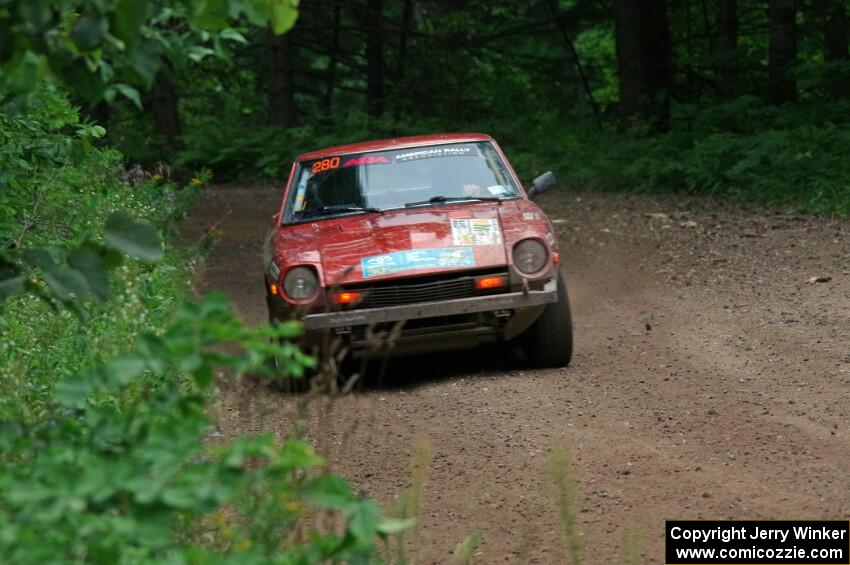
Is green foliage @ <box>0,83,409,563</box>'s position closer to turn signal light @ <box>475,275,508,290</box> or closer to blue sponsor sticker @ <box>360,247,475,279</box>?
blue sponsor sticker @ <box>360,247,475,279</box>

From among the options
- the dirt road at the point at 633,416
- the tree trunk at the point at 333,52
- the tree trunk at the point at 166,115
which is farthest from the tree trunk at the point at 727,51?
the tree trunk at the point at 166,115

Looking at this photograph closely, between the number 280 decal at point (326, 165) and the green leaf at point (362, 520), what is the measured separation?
6421mm

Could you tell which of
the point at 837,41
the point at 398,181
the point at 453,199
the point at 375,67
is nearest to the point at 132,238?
the point at 453,199

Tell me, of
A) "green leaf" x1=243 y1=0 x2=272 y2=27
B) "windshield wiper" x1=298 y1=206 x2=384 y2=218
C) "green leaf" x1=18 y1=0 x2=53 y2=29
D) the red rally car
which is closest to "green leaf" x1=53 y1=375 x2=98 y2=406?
"green leaf" x1=18 y1=0 x2=53 y2=29

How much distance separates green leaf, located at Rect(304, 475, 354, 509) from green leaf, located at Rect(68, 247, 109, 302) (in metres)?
0.79

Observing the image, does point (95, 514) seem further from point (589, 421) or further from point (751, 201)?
point (751, 201)

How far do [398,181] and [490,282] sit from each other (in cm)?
147

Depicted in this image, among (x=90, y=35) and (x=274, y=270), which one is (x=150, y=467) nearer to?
(x=90, y=35)

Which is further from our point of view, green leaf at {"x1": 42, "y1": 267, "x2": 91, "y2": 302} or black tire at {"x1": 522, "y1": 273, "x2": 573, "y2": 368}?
black tire at {"x1": 522, "y1": 273, "x2": 573, "y2": 368}

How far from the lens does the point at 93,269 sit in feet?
10.8

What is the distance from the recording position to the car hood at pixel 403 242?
7.77 meters

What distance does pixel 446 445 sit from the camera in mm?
6527

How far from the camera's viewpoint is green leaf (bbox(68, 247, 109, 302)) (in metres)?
3.27

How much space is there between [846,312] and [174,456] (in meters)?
7.57
